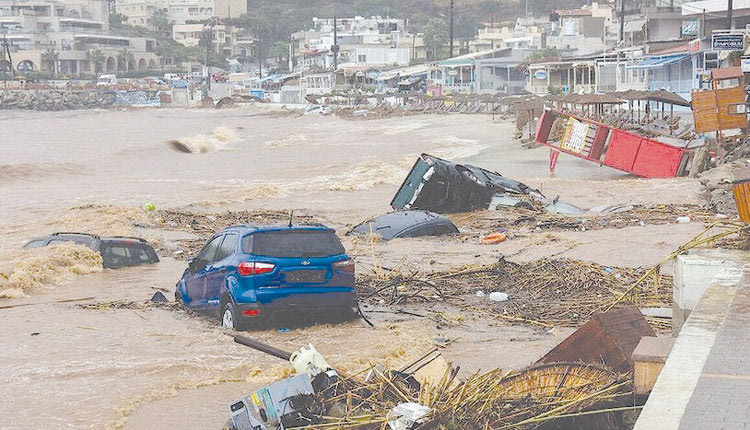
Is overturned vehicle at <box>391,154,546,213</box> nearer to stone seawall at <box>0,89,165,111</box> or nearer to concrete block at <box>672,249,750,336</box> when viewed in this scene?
concrete block at <box>672,249,750,336</box>

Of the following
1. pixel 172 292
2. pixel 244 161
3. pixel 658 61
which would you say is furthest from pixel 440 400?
pixel 658 61

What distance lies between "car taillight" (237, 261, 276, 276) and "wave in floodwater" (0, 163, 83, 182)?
34450mm

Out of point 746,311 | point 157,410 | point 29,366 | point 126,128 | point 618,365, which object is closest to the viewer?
point 618,365

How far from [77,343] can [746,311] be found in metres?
7.14

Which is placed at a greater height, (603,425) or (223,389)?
(603,425)

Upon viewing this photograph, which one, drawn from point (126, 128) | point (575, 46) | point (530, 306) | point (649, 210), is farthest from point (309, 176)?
point (575, 46)

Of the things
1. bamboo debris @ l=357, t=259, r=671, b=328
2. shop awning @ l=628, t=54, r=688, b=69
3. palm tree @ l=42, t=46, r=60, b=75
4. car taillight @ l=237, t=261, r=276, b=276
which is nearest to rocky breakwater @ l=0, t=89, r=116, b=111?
palm tree @ l=42, t=46, r=60, b=75

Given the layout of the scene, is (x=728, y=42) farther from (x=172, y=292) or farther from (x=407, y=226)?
(x=172, y=292)

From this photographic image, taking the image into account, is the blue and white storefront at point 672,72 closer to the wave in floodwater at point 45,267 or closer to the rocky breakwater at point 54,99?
the wave in floodwater at point 45,267

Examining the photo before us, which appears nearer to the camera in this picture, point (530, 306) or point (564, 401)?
point (564, 401)

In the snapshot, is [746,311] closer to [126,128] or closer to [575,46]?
[126,128]

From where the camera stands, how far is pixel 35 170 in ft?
157

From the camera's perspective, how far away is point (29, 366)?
34.4 feet

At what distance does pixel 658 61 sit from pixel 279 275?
5151 centimetres
